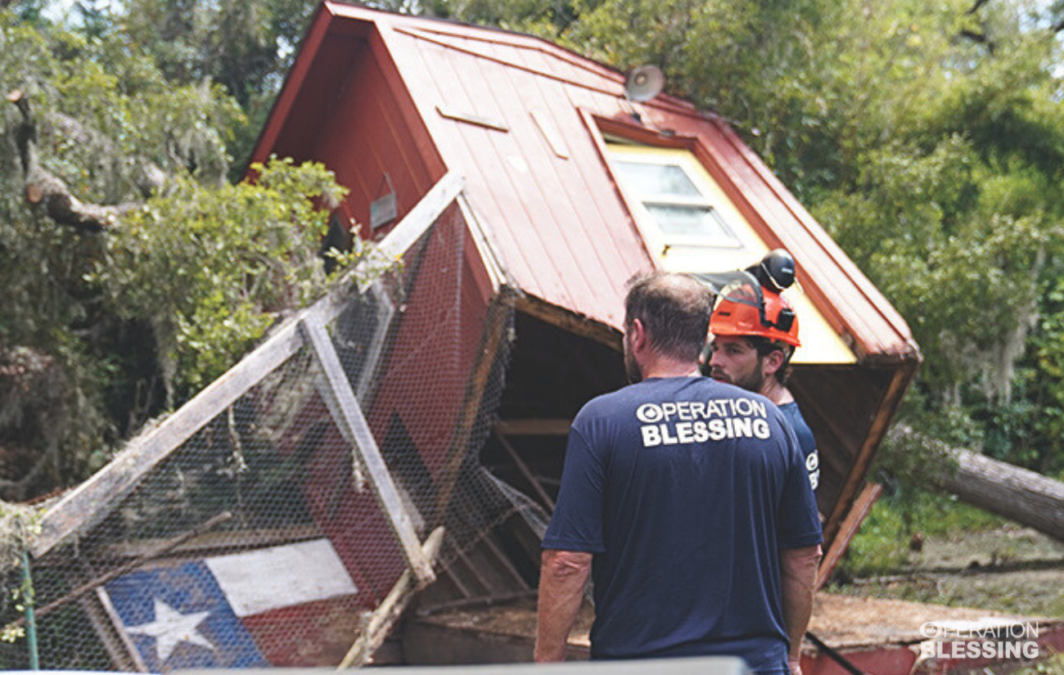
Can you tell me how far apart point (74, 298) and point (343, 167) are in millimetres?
2549

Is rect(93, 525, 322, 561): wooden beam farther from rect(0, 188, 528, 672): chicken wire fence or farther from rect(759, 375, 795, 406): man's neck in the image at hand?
rect(759, 375, 795, 406): man's neck

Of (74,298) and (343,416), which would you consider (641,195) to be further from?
(74,298)

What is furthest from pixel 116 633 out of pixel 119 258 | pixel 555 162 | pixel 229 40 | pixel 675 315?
pixel 229 40

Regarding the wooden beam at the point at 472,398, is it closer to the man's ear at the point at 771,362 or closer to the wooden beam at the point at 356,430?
the wooden beam at the point at 356,430

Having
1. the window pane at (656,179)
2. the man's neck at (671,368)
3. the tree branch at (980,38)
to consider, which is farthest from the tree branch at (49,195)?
the tree branch at (980,38)

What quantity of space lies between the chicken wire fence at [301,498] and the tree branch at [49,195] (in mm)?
2759

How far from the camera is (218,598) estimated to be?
21.3 ft

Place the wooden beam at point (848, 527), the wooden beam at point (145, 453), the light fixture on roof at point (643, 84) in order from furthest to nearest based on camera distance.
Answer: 1. the light fixture on roof at point (643, 84)
2. the wooden beam at point (848, 527)
3. the wooden beam at point (145, 453)

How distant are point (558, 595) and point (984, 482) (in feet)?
27.9

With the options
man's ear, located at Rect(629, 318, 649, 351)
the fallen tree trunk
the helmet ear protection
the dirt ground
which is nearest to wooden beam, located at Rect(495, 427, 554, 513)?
the dirt ground

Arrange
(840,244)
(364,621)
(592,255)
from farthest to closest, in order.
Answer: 1. (840,244)
2. (592,255)
3. (364,621)

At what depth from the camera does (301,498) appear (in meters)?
6.71

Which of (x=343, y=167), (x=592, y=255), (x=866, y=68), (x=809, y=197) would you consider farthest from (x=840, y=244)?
(x=343, y=167)

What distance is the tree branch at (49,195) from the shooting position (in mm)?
7973
